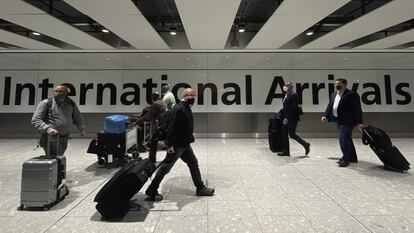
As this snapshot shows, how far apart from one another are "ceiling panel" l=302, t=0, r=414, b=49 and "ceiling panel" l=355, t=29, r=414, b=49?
1.01m

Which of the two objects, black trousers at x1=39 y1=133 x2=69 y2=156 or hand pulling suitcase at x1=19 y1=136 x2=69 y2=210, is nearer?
hand pulling suitcase at x1=19 y1=136 x2=69 y2=210

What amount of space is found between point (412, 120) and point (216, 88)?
23.1 feet

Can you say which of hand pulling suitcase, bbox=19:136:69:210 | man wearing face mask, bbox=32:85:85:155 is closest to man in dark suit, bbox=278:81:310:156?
man wearing face mask, bbox=32:85:85:155

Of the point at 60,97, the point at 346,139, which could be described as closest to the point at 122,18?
the point at 60,97

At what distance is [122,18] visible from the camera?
461 centimetres

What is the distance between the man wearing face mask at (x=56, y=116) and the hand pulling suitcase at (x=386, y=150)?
492cm

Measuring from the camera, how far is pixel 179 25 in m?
6.57

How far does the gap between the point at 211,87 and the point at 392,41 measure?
18.2 feet

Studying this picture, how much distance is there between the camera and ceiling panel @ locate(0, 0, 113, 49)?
4.09 m

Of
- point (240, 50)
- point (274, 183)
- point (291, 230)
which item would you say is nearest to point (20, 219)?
point (291, 230)

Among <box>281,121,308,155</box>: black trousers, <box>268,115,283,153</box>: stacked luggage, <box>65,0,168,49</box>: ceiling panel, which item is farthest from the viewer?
<box>268,115,283,153</box>: stacked luggage

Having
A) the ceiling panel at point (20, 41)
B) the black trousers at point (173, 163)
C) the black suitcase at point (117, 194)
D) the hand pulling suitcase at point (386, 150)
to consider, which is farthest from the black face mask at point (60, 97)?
the hand pulling suitcase at point (386, 150)

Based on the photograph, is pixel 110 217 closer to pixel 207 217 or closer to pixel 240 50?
pixel 207 217

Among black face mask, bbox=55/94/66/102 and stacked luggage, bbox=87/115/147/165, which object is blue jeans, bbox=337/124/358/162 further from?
black face mask, bbox=55/94/66/102
